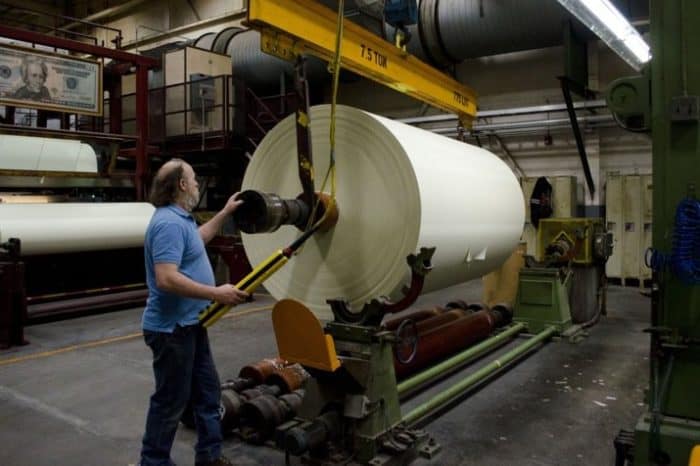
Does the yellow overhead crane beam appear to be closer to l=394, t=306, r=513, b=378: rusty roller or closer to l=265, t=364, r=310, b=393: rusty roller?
l=265, t=364, r=310, b=393: rusty roller

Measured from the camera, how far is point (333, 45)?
3.71 m

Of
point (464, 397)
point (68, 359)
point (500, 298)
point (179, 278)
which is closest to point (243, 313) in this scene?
point (68, 359)

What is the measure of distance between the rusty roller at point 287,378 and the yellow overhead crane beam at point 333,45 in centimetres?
188

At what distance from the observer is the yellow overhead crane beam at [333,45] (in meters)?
3.26

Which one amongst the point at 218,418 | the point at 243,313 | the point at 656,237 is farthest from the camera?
the point at 243,313

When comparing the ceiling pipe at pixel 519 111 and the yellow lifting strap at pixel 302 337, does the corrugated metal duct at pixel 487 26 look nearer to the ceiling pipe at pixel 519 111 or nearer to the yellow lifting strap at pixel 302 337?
the ceiling pipe at pixel 519 111

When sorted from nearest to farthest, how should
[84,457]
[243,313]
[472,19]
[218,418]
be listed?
[218,418], [84,457], [243,313], [472,19]

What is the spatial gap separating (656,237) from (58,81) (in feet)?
22.6

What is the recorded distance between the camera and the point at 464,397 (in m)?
3.72

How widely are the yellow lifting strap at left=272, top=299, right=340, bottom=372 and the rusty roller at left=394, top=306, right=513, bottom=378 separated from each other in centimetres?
109

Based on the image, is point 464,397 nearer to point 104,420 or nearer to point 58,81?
point 104,420

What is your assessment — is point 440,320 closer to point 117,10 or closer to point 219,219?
point 219,219

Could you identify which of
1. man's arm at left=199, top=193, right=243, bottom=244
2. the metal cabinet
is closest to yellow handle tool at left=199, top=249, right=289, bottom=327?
man's arm at left=199, top=193, right=243, bottom=244

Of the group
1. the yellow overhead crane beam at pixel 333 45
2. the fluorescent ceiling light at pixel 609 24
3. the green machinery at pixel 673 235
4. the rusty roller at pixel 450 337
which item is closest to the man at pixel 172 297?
the yellow overhead crane beam at pixel 333 45
